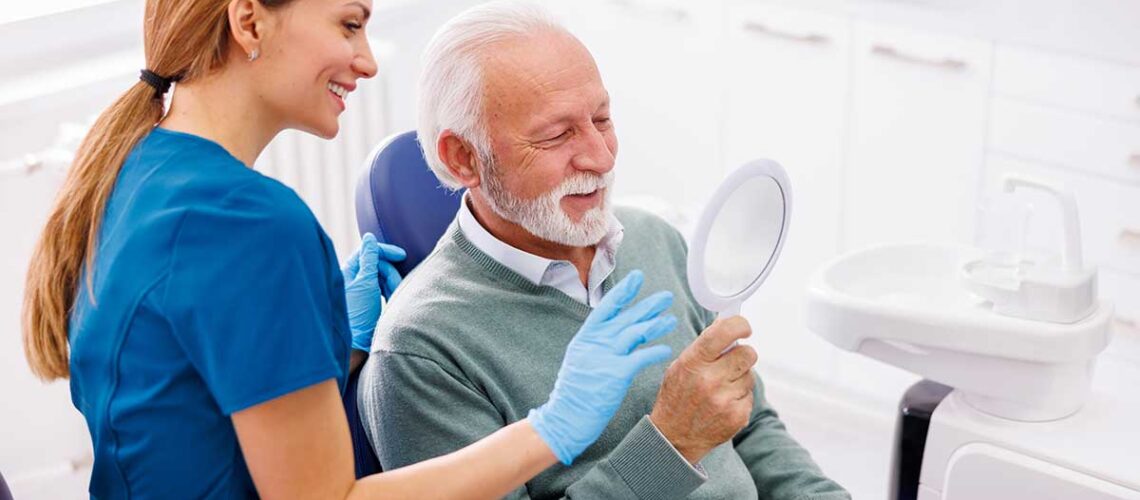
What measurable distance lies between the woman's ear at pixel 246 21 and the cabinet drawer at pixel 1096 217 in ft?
6.05

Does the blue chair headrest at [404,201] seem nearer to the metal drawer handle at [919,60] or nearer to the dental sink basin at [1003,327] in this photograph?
the dental sink basin at [1003,327]

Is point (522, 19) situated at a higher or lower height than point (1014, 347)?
higher

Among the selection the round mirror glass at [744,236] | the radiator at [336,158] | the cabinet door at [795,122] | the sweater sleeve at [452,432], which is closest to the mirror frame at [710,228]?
the round mirror glass at [744,236]

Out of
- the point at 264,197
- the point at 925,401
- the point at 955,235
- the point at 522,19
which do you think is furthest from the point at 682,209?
the point at 264,197

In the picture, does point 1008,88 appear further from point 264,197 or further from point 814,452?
point 264,197

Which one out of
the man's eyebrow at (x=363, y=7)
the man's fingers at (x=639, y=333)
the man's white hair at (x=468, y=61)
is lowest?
the man's fingers at (x=639, y=333)

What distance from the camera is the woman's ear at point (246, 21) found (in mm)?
1253

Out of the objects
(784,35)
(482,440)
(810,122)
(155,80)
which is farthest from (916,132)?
(155,80)

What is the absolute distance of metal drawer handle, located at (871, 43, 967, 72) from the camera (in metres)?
2.82

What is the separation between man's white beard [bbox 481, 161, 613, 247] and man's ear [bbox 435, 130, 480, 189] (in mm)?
20

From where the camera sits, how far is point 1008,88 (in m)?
2.78

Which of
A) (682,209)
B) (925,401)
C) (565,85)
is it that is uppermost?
(565,85)

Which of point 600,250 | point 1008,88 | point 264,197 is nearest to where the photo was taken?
point 264,197

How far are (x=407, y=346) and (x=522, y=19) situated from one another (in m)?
0.42
